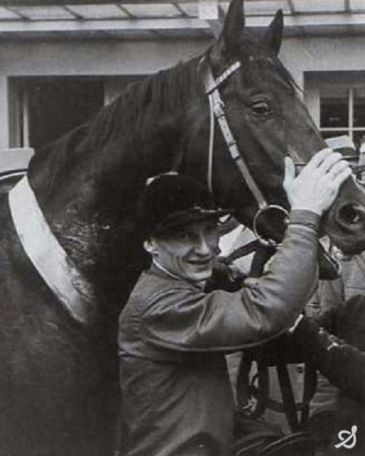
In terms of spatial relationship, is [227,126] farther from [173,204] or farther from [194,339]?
[194,339]

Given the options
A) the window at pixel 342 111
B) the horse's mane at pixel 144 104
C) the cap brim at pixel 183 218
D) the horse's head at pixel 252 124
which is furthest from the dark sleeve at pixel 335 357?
the window at pixel 342 111

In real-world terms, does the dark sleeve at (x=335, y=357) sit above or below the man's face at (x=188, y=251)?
below

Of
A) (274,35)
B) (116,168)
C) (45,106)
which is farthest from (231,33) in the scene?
(45,106)

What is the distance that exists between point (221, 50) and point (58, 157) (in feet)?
1.11

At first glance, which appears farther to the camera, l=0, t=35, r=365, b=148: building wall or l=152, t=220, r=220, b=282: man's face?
l=0, t=35, r=365, b=148: building wall

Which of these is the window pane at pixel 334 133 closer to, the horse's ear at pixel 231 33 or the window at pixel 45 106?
the window at pixel 45 106

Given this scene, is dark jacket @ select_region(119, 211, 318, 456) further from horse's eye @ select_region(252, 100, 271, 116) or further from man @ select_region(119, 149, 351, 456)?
horse's eye @ select_region(252, 100, 271, 116)

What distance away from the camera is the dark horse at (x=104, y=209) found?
1.79 metres

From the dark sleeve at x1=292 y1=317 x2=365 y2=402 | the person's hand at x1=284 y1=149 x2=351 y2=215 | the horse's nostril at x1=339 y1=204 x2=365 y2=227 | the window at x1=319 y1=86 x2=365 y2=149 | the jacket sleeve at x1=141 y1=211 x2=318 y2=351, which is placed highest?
the window at x1=319 y1=86 x2=365 y2=149

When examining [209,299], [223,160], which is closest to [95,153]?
[223,160]

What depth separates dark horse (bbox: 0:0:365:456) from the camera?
179 cm

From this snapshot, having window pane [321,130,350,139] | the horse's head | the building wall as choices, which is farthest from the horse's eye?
window pane [321,130,350,139]

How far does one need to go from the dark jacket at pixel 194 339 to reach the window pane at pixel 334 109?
5.11ft

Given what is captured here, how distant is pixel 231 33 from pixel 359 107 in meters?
1.42
